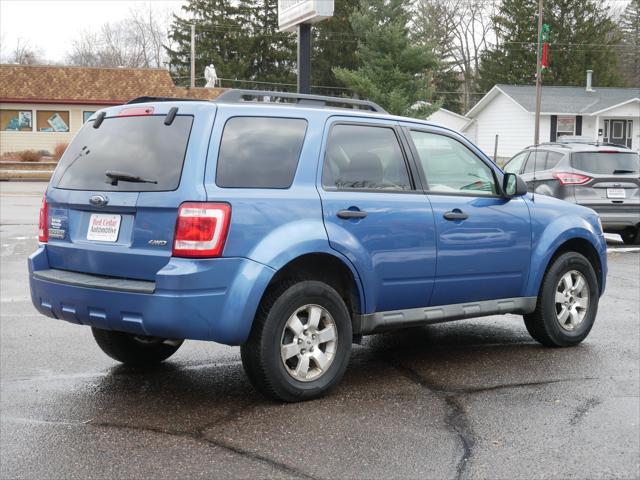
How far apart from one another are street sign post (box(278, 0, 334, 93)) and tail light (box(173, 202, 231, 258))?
7.53 m

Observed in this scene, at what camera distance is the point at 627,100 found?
48.1 m

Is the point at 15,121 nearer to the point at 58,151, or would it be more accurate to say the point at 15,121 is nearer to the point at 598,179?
the point at 58,151

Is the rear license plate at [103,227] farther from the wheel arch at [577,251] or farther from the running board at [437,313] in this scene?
the wheel arch at [577,251]

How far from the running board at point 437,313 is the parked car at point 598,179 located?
783 cm

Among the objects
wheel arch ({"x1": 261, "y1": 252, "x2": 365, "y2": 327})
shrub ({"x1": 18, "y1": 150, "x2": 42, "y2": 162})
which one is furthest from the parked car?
shrub ({"x1": 18, "y1": 150, "x2": 42, "y2": 162})

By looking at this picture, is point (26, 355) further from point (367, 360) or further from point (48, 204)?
point (367, 360)

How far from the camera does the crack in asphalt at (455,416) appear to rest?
4.48 meters

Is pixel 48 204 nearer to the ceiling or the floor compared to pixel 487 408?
nearer to the ceiling

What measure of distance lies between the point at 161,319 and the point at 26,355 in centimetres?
231

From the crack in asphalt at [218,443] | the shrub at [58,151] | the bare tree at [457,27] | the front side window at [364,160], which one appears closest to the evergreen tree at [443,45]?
the bare tree at [457,27]

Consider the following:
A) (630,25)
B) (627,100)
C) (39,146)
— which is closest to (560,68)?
(627,100)

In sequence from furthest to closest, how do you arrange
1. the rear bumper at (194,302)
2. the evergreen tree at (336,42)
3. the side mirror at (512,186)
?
1. the evergreen tree at (336,42)
2. the side mirror at (512,186)
3. the rear bumper at (194,302)

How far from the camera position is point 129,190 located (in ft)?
17.0

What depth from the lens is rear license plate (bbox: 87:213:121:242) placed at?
5223 millimetres
